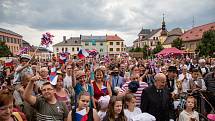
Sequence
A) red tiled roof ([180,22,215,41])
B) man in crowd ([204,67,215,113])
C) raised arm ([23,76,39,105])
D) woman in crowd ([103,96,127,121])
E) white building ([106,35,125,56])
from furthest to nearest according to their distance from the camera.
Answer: white building ([106,35,125,56]), red tiled roof ([180,22,215,41]), man in crowd ([204,67,215,113]), woman in crowd ([103,96,127,121]), raised arm ([23,76,39,105])

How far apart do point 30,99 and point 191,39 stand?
3420 inches

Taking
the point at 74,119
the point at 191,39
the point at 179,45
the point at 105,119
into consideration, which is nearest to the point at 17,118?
the point at 74,119

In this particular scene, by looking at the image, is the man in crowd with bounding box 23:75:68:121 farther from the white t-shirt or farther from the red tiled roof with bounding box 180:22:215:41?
the red tiled roof with bounding box 180:22:215:41

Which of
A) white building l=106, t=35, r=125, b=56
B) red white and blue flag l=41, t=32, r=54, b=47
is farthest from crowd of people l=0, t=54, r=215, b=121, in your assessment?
white building l=106, t=35, r=125, b=56

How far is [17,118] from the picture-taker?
3.68m

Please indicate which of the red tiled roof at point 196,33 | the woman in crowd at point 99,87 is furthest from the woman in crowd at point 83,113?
the red tiled roof at point 196,33

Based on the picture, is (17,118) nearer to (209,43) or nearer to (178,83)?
(178,83)

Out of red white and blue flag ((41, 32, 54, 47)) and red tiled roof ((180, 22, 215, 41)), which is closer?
red white and blue flag ((41, 32, 54, 47))

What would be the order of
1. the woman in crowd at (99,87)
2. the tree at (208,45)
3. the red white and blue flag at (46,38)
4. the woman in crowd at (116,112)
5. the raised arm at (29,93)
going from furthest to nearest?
the tree at (208,45)
the red white and blue flag at (46,38)
the woman in crowd at (99,87)
the woman in crowd at (116,112)
the raised arm at (29,93)

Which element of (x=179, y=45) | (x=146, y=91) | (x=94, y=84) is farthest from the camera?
(x=179, y=45)

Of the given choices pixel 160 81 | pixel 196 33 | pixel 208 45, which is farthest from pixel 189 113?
pixel 196 33

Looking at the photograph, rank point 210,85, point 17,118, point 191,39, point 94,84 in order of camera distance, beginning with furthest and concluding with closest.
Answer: point 191,39
point 210,85
point 94,84
point 17,118

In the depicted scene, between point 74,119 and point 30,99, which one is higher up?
point 30,99

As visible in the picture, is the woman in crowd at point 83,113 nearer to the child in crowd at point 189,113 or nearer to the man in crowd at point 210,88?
the child in crowd at point 189,113
